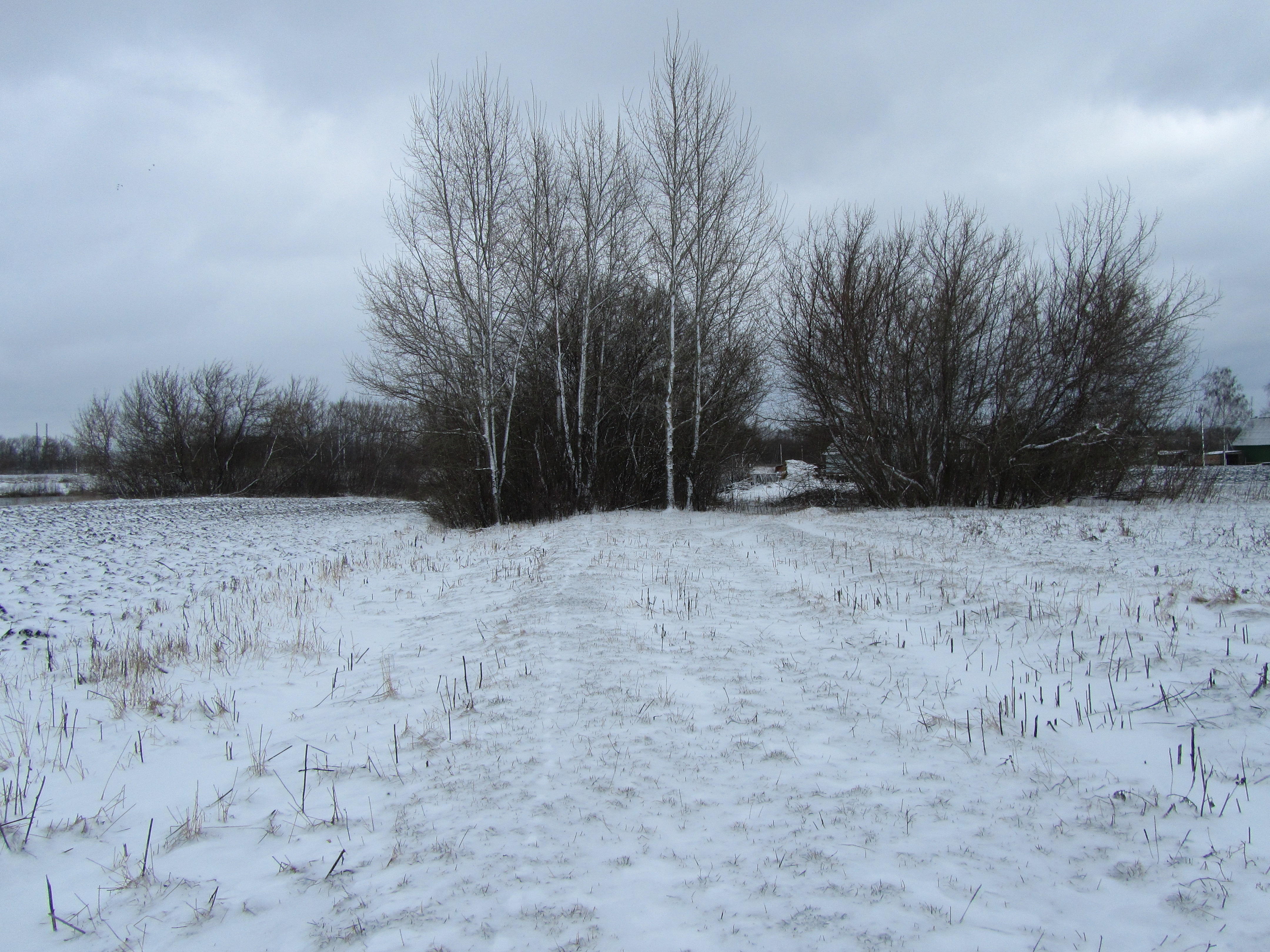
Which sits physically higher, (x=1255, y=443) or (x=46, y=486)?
(x=1255, y=443)

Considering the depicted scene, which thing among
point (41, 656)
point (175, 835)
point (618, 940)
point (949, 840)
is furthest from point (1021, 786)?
point (41, 656)

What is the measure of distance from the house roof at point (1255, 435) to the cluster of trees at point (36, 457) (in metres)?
114

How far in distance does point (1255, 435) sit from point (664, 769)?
72.1m

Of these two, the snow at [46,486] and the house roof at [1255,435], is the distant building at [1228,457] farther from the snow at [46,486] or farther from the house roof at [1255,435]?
the snow at [46,486]

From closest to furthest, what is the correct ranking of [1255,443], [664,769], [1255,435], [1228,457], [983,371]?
[664,769] → [983,371] → [1228,457] → [1255,443] → [1255,435]

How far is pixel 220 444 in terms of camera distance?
3956 cm

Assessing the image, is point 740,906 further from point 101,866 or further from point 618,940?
point 101,866

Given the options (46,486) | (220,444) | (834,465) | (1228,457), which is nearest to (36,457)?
(46,486)

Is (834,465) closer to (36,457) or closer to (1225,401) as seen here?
(1225,401)

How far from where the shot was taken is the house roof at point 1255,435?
5381 centimetres

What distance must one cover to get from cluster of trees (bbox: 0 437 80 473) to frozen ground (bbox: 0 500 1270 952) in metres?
93.0

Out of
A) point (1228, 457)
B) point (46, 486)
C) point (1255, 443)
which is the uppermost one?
point (1255, 443)

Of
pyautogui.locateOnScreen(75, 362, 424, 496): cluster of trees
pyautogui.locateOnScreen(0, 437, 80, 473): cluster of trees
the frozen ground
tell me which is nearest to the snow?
pyautogui.locateOnScreen(75, 362, 424, 496): cluster of trees

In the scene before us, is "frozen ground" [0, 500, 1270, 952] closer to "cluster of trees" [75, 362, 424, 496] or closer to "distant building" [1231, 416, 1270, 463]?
"cluster of trees" [75, 362, 424, 496]
